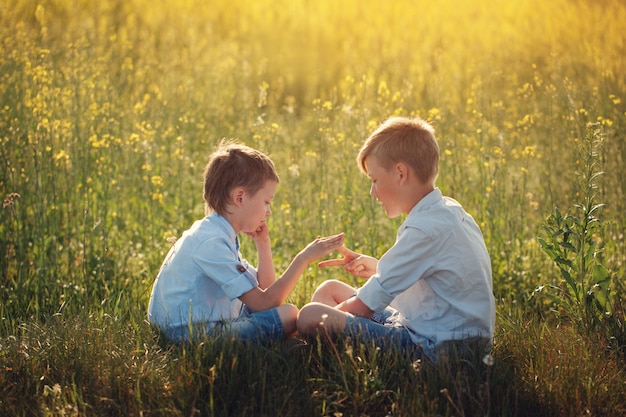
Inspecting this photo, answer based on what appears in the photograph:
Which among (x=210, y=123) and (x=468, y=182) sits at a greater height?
(x=210, y=123)

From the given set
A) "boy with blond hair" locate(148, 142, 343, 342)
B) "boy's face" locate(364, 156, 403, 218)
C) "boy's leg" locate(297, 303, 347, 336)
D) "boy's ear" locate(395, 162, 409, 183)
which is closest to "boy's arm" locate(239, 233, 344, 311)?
"boy with blond hair" locate(148, 142, 343, 342)

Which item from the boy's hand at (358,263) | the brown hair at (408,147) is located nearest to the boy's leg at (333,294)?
the boy's hand at (358,263)

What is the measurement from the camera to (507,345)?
3387 mm

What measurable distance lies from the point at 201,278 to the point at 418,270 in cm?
96

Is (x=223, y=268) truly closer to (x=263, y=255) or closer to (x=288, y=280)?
(x=288, y=280)

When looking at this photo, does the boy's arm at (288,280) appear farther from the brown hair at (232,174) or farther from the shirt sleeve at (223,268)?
the brown hair at (232,174)

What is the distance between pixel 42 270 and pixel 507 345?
8.63 ft

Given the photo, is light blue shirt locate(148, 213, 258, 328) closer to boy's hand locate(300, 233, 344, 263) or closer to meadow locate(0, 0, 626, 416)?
meadow locate(0, 0, 626, 416)

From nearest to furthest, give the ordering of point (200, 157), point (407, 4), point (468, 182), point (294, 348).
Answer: point (294, 348)
point (468, 182)
point (200, 157)
point (407, 4)

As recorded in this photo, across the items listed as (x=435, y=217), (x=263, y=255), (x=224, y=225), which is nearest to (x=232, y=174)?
(x=224, y=225)

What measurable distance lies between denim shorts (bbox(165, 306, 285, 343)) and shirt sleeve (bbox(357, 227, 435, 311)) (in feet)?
1.60

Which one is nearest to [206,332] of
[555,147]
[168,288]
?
[168,288]

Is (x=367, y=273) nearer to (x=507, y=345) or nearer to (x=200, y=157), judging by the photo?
(x=507, y=345)

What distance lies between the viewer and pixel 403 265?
124 inches
